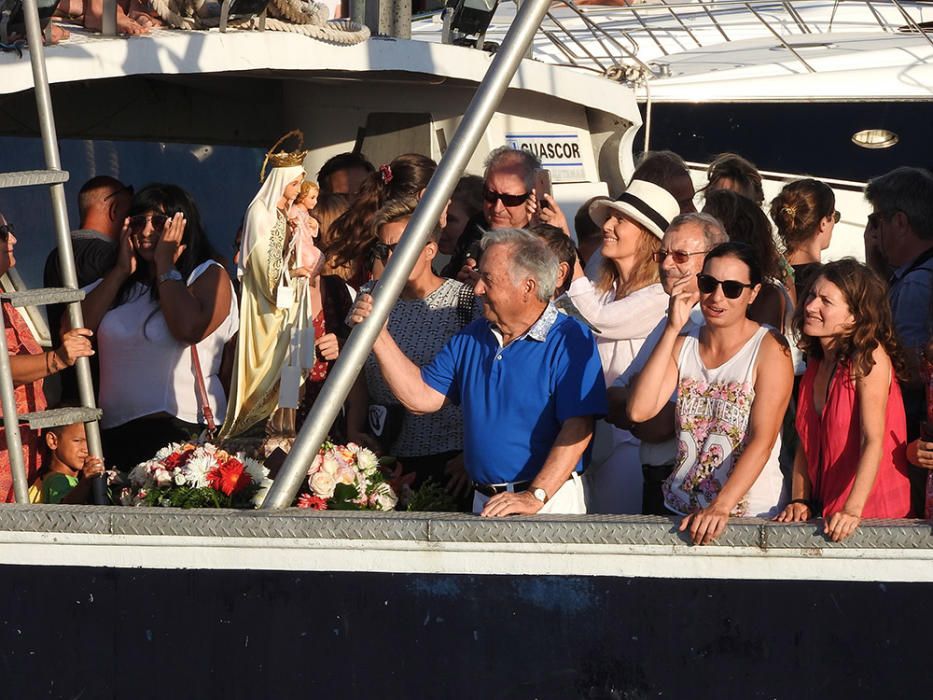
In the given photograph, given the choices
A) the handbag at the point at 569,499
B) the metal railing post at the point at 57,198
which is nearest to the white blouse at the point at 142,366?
the metal railing post at the point at 57,198

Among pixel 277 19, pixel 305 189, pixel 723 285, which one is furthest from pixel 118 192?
pixel 723 285

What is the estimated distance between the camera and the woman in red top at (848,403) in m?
4.13

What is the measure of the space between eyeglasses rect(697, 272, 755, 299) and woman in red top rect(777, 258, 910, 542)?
195 mm

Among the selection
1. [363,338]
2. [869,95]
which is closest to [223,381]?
[363,338]

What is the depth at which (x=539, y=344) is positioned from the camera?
14.7ft

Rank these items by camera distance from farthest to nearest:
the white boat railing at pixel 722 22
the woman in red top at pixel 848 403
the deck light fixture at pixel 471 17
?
the white boat railing at pixel 722 22
the deck light fixture at pixel 471 17
the woman in red top at pixel 848 403

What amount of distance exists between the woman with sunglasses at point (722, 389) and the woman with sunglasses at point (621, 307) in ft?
1.35

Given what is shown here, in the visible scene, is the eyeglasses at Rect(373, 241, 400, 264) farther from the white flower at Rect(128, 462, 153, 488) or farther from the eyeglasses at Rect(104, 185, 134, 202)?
the eyeglasses at Rect(104, 185, 134, 202)

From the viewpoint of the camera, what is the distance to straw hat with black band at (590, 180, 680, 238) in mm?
4871

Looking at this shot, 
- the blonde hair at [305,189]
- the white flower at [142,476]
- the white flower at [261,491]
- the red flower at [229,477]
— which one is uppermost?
the blonde hair at [305,189]

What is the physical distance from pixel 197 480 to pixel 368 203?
1.42 m

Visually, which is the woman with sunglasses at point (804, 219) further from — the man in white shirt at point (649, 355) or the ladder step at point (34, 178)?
the ladder step at point (34, 178)

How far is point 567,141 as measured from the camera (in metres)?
7.23

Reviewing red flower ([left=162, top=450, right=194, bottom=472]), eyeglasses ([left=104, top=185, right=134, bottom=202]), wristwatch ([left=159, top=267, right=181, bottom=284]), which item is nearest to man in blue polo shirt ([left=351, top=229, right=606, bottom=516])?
red flower ([left=162, top=450, right=194, bottom=472])
